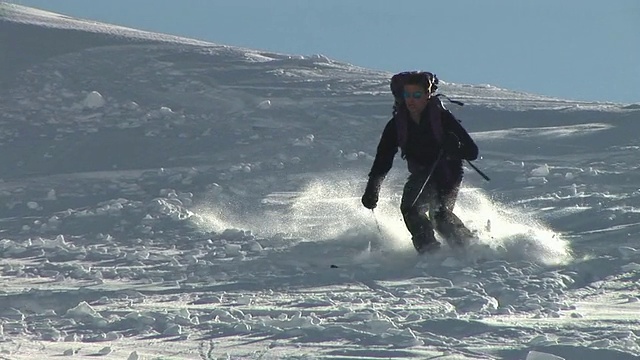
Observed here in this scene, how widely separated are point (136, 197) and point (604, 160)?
451 centimetres

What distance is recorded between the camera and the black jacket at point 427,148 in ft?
25.3

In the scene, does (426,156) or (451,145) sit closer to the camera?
(451,145)

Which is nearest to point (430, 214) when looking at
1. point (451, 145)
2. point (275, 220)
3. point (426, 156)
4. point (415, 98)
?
point (426, 156)

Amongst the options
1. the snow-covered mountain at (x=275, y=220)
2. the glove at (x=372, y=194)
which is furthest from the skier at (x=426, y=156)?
the snow-covered mountain at (x=275, y=220)

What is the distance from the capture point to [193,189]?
10.6 m

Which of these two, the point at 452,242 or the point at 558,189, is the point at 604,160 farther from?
the point at 452,242

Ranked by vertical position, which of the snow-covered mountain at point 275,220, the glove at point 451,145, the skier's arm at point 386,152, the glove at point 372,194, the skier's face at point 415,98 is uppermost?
the skier's face at point 415,98

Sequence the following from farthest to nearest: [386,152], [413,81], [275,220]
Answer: [275,220]
[386,152]
[413,81]

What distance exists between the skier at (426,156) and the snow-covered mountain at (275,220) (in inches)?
9.7

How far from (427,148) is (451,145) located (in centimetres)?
21

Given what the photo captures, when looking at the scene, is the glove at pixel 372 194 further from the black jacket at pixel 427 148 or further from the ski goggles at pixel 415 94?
the ski goggles at pixel 415 94

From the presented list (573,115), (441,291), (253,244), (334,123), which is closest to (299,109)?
(334,123)

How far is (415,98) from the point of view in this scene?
7609mm

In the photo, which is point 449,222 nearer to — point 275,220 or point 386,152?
point 386,152
